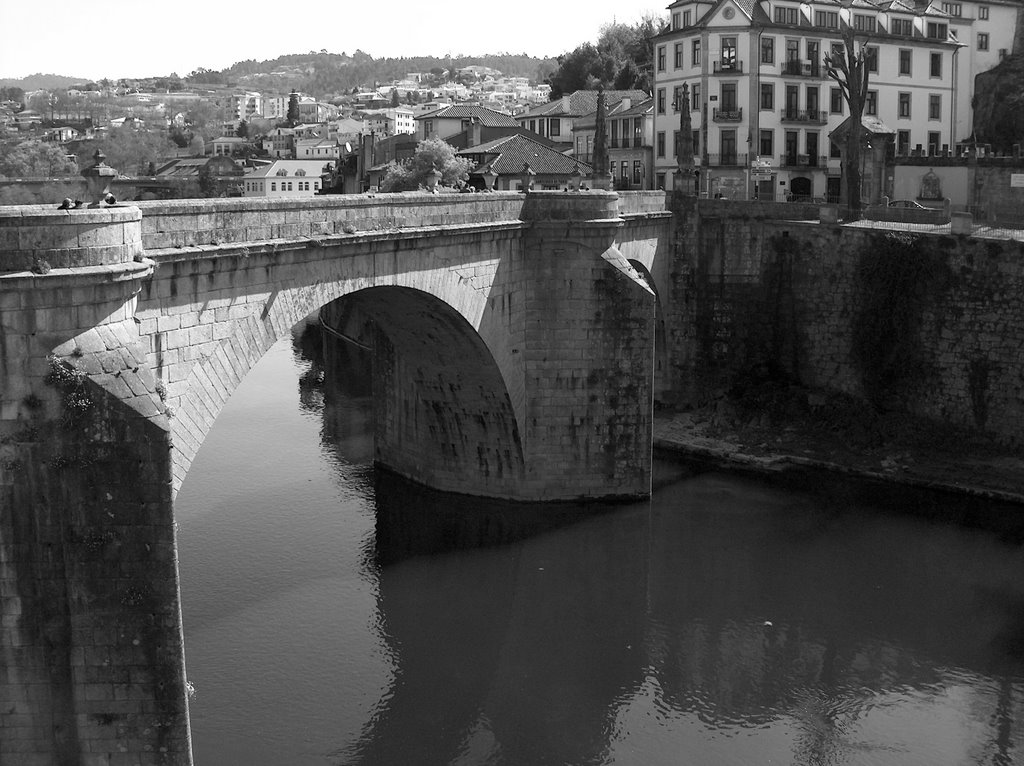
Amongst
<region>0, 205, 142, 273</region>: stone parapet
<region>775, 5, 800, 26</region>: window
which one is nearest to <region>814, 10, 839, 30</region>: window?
<region>775, 5, 800, 26</region>: window

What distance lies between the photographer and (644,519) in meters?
29.9

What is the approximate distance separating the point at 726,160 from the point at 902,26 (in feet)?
33.2

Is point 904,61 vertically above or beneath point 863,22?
beneath

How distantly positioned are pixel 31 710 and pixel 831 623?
49.3 feet

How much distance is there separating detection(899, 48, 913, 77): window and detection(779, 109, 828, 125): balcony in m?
4.25

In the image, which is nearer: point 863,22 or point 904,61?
point 863,22

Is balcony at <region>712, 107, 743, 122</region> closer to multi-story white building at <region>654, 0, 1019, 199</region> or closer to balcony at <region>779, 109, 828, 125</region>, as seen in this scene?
multi-story white building at <region>654, 0, 1019, 199</region>

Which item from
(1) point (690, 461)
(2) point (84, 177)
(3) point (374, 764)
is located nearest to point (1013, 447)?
(1) point (690, 461)

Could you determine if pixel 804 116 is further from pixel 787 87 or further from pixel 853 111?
pixel 853 111

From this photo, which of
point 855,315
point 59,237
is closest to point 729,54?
point 855,315

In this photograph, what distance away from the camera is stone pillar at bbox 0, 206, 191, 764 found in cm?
1428

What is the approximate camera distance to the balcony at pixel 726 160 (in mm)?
48531

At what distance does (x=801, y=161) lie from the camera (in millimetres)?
49438

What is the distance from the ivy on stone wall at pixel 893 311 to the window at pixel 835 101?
15.1m
